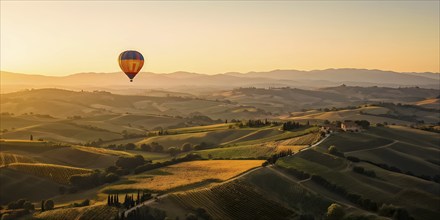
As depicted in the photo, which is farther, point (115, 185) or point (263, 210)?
point (115, 185)

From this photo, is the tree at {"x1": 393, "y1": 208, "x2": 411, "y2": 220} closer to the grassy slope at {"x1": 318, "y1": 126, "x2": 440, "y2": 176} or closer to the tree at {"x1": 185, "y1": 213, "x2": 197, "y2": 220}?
the tree at {"x1": 185, "y1": 213, "x2": 197, "y2": 220}

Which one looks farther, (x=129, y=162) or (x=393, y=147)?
(x=393, y=147)

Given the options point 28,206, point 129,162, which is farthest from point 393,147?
point 28,206

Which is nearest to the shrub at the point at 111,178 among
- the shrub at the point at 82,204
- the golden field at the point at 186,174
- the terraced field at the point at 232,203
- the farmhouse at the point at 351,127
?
the golden field at the point at 186,174

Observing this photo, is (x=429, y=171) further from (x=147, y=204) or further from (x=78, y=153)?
(x=78, y=153)

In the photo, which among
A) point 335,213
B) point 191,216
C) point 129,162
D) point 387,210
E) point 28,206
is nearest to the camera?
point 191,216

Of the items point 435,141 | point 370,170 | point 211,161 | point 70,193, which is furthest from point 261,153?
point 435,141

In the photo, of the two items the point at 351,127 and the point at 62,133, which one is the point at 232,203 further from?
the point at 62,133
